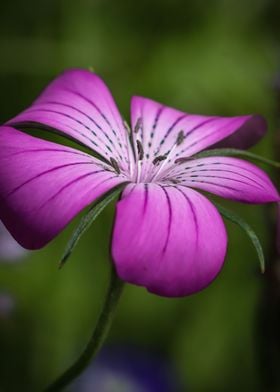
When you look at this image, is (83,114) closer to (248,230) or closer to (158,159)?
(158,159)

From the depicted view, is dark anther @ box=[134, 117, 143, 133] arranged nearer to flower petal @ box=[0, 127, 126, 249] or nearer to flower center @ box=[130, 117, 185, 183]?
flower center @ box=[130, 117, 185, 183]

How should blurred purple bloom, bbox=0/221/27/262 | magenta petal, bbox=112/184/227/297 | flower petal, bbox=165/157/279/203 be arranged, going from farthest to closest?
blurred purple bloom, bbox=0/221/27/262
flower petal, bbox=165/157/279/203
magenta petal, bbox=112/184/227/297

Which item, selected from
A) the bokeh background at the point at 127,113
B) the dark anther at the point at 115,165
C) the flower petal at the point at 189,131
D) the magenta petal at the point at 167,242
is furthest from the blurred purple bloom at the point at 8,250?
the magenta petal at the point at 167,242

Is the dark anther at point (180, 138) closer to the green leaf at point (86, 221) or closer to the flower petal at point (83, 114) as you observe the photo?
the flower petal at point (83, 114)

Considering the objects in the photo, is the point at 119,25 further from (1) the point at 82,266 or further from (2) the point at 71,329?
(2) the point at 71,329

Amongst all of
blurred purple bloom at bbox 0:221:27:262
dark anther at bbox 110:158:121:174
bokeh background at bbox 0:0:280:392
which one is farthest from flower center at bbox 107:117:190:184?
blurred purple bloom at bbox 0:221:27:262

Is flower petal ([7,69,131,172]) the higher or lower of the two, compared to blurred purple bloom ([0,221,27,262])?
higher

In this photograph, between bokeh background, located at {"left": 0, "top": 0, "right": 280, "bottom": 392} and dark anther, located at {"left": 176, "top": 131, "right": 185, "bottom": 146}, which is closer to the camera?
dark anther, located at {"left": 176, "top": 131, "right": 185, "bottom": 146}
